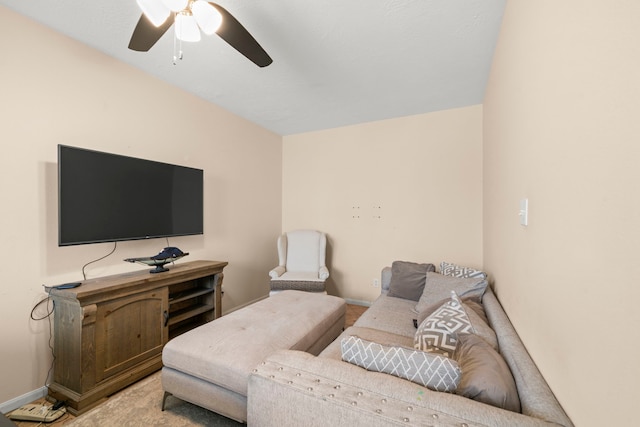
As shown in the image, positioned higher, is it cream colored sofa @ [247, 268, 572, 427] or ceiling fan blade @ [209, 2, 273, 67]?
ceiling fan blade @ [209, 2, 273, 67]

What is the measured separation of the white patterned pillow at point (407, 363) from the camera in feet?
2.83

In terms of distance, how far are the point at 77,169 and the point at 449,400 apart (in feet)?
8.12

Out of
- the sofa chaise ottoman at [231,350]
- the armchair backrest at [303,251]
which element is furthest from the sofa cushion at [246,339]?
the armchair backrest at [303,251]

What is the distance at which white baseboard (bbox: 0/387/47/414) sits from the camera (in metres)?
1.62

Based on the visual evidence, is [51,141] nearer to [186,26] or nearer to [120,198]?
[120,198]

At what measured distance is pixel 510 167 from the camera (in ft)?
4.97

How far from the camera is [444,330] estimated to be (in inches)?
49.0

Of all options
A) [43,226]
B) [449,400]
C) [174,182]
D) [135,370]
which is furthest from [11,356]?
[449,400]

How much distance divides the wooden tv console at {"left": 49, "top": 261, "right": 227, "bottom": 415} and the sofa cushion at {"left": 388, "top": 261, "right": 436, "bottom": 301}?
6.62ft

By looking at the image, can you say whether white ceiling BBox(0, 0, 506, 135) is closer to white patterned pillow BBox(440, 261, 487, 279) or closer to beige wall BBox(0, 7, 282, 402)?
beige wall BBox(0, 7, 282, 402)

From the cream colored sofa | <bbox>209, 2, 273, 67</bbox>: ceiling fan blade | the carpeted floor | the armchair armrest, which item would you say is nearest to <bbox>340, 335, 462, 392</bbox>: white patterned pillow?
the cream colored sofa

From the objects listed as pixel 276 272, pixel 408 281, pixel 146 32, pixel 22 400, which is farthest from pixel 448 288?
pixel 22 400

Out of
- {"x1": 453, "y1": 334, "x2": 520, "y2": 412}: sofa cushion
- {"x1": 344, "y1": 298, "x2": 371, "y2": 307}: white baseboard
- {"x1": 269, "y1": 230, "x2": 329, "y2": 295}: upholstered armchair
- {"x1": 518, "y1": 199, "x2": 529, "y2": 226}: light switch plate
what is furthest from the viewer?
{"x1": 344, "y1": 298, "x2": 371, "y2": 307}: white baseboard

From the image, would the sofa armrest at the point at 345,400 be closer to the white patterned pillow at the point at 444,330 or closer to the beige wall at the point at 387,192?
the white patterned pillow at the point at 444,330
